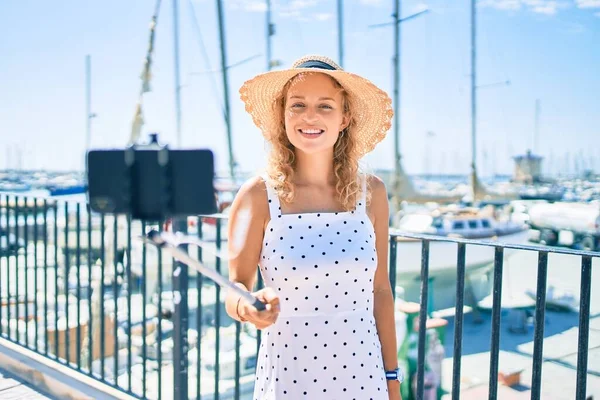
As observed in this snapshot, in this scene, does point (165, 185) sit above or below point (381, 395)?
above

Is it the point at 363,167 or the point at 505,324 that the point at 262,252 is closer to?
the point at 363,167

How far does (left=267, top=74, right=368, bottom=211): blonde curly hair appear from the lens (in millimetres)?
1745

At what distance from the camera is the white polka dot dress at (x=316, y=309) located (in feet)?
5.35

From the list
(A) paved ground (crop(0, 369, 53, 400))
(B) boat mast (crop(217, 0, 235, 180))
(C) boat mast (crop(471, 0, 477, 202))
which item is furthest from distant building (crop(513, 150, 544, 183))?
(A) paved ground (crop(0, 369, 53, 400))

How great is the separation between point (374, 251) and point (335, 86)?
1.88 ft

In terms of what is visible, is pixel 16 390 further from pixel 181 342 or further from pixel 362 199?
pixel 362 199

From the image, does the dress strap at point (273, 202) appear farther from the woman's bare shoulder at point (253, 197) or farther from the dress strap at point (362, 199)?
the dress strap at point (362, 199)

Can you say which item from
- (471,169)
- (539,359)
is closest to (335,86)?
(539,359)

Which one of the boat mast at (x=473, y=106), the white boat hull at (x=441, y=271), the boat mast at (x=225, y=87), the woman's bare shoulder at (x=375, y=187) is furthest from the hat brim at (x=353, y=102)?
the boat mast at (x=473, y=106)

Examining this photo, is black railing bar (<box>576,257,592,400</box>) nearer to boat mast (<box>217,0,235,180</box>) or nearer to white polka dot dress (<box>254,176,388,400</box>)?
white polka dot dress (<box>254,176,388,400</box>)

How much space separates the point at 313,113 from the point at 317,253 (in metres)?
0.45

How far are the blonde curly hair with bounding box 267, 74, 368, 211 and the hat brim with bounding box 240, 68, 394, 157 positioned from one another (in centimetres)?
2

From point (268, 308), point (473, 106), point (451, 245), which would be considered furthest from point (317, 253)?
→ point (473, 106)

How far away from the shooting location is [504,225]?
78.8 feet
